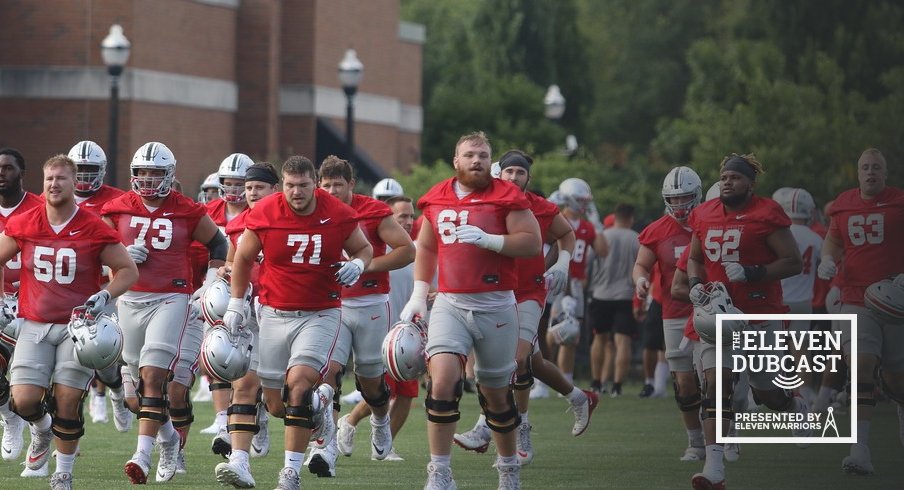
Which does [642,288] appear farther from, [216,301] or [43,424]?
[43,424]

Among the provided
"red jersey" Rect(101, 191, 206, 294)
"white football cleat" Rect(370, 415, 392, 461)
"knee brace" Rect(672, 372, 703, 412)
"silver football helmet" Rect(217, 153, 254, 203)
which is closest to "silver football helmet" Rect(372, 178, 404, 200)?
"silver football helmet" Rect(217, 153, 254, 203)

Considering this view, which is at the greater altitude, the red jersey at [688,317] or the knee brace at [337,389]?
the red jersey at [688,317]

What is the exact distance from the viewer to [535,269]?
491 inches

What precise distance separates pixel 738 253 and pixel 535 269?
1.50 metres

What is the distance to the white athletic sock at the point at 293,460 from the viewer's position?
33.6 feet

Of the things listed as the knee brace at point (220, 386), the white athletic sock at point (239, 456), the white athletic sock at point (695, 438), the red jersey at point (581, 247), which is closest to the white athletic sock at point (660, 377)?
the red jersey at point (581, 247)

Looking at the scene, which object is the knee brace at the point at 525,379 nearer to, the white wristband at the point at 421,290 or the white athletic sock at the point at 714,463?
the white athletic sock at the point at 714,463

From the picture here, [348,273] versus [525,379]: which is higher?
[348,273]

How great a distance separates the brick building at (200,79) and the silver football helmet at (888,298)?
17.8 metres

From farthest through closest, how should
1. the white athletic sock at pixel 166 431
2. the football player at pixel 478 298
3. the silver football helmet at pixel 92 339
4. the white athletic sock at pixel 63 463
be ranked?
the white athletic sock at pixel 166 431
the white athletic sock at pixel 63 463
the football player at pixel 478 298
the silver football helmet at pixel 92 339

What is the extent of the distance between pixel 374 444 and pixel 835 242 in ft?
12.1

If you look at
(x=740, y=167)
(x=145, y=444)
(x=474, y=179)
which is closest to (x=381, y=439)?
(x=145, y=444)

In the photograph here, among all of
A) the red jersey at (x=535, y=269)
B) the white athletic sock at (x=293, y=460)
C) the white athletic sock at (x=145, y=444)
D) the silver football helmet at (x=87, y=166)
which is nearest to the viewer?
the white athletic sock at (x=293, y=460)

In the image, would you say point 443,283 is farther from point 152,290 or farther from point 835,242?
point 835,242
